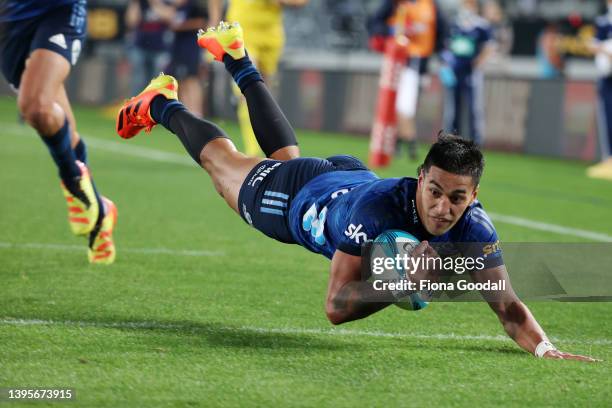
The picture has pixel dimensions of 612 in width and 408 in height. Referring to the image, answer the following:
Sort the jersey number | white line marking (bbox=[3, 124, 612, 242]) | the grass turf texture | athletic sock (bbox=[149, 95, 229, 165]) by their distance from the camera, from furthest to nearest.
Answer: white line marking (bbox=[3, 124, 612, 242]), athletic sock (bbox=[149, 95, 229, 165]), the jersey number, the grass turf texture

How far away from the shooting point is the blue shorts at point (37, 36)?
7648mm

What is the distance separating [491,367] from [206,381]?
4.09 feet

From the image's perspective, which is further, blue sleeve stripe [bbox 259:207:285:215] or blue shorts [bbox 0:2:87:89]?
blue shorts [bbox 0:2:87:89]

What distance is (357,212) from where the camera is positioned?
211 inches

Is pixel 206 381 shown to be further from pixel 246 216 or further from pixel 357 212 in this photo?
Answer: pixel 246 216

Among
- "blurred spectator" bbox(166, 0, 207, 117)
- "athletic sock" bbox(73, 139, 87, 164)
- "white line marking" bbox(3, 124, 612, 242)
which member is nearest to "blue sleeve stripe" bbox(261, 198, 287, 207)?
"athletic sock" bbox(73, 139, 87, 164)

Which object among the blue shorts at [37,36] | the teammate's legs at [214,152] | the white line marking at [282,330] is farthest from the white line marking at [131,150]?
the white line marking at [282,330]

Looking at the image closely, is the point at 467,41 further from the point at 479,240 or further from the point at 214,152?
the point at 479,240

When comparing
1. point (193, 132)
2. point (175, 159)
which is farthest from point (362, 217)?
point (175, 159)

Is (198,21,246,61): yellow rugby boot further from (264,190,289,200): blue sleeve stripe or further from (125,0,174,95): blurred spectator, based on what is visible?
(125,0,174,95): blurred spectator

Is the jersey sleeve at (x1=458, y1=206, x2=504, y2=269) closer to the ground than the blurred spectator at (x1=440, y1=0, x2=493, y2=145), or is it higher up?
higher up

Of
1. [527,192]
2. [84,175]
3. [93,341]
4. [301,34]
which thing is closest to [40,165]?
[527,192]

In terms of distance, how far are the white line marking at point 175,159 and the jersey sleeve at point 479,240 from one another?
4479 millimetres

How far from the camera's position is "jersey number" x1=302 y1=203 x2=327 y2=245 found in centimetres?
573
